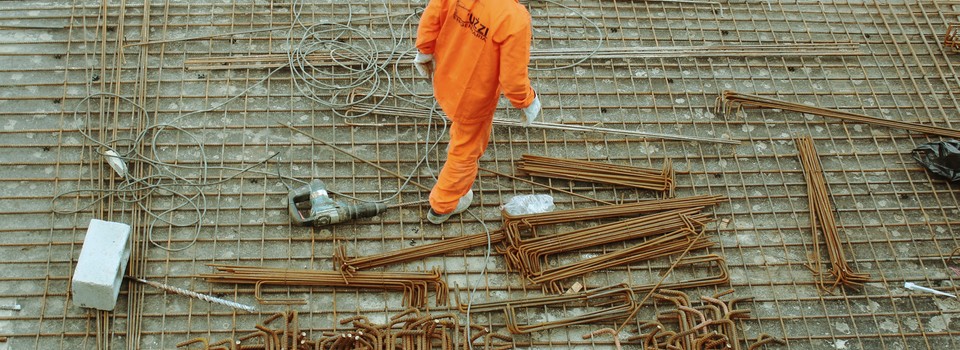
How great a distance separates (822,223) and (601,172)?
1590mm

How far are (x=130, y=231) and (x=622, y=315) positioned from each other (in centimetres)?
324

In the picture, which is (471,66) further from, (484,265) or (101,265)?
(101,265)

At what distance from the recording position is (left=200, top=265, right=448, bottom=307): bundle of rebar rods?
546 centimetres

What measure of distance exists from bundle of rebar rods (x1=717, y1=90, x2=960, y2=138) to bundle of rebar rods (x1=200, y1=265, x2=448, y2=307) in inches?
Result: 108

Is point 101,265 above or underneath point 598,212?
underneath

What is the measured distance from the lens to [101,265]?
519 centimetres

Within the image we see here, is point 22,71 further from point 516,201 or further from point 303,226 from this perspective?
point 516,201

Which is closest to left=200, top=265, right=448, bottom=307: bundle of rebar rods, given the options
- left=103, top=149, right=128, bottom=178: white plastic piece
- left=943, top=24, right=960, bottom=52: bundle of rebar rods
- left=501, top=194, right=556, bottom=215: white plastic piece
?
left=501, top=194, right=556, bottom=215: white plastic piece

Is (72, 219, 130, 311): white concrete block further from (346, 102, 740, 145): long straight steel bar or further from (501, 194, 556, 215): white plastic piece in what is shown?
(501, 194, 556, 215): white plastic piece

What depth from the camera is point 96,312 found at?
529 centimetres

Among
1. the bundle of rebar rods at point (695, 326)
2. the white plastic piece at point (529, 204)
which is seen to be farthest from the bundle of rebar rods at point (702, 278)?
the white plastic piece at point (529, 204)

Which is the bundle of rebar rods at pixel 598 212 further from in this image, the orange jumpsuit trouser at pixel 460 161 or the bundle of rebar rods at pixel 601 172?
the orange jumpsuit trouser at pixel 460 161

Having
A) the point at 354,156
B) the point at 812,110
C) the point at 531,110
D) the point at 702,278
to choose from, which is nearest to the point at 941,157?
the point at 812,110

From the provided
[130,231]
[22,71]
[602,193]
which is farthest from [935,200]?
[22,71]
